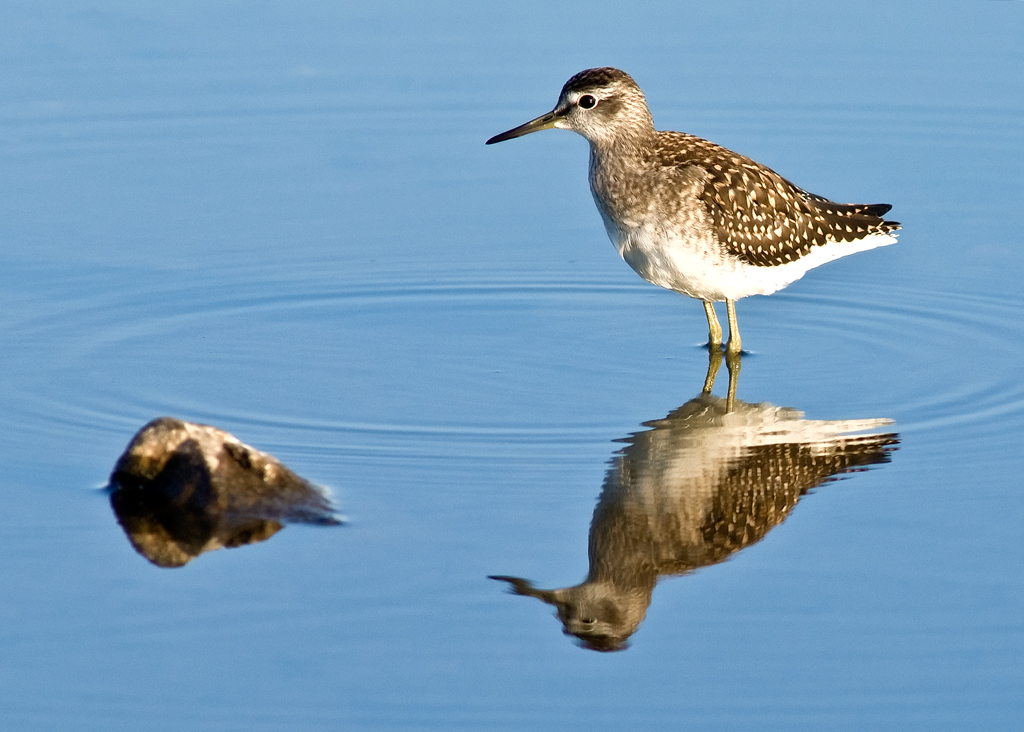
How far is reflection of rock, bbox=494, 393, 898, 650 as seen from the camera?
7.18 meters

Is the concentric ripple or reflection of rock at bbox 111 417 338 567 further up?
the concentric ripple

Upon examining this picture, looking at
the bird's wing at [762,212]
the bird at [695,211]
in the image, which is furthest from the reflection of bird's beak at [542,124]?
the bird's wing at [762,212]

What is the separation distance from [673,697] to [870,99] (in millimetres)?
9838

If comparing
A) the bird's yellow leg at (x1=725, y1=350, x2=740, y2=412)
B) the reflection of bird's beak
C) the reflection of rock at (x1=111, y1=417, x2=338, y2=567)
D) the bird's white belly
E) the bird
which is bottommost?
the reflection of rock at (x1=111, y1=417, x2=338, y2=567)

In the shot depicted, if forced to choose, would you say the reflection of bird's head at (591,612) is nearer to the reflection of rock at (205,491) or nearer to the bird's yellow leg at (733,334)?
the reflection of rock at (205,491)

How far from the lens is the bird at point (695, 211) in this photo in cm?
1059

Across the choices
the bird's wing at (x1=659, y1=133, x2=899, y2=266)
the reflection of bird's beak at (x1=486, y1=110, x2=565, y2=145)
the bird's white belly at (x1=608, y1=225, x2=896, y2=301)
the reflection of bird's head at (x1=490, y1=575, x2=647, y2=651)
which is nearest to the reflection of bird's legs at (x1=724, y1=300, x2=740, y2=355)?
the bird's white belly at (x1=608, y1=225, x2=896, y2=301)

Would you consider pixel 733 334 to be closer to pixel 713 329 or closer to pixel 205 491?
pixel 713 329

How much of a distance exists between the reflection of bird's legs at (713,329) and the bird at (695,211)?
1 cm

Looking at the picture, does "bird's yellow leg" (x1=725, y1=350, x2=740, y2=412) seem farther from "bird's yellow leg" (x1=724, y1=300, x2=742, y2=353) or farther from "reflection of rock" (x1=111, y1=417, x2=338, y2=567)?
"reflection of rock" (x1=111, y1=417, x2=338, y2=567)

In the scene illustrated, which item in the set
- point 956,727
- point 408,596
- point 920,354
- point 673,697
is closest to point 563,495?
point 408,596

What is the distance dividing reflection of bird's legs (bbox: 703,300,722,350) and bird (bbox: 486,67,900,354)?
0.01 m

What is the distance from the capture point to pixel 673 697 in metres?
6.21

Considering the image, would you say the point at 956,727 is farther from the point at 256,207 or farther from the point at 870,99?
the point at 870,99
